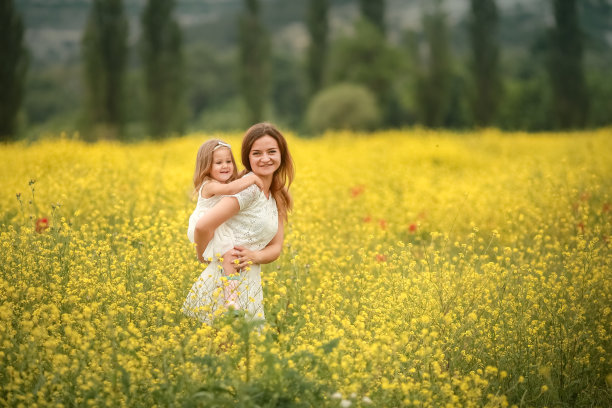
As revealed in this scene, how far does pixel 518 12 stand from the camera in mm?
87562

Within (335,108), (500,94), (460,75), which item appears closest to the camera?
(500,94)

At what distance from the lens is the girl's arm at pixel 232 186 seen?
9.90 feet

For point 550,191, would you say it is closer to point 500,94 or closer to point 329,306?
point 329,306

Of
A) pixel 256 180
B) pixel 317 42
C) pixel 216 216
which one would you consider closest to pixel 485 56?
pixel 317 42

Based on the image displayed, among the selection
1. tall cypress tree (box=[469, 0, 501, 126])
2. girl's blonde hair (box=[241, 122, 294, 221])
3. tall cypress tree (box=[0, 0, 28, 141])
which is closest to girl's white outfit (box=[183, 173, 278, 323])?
girl's blonde hair (box=[241, 122, 294, 221])

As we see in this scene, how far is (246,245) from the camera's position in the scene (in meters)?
3.14

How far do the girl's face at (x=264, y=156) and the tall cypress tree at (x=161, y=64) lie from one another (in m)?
17.7

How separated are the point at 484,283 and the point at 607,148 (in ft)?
28.7

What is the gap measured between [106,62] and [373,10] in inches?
664

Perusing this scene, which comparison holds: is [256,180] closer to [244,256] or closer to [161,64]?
[244,256]

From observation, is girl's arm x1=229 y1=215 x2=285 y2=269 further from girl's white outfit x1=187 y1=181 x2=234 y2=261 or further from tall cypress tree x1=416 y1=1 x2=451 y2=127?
tall cypress tree x1=416 y1=1 x2=451 y2=127

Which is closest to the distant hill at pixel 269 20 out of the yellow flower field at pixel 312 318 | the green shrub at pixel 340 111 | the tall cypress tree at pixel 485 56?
the tall cypress tree at pixel 485 56

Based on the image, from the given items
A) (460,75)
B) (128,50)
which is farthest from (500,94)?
(460,75)

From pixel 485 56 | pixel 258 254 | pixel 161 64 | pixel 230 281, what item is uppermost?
pixel 161 64
